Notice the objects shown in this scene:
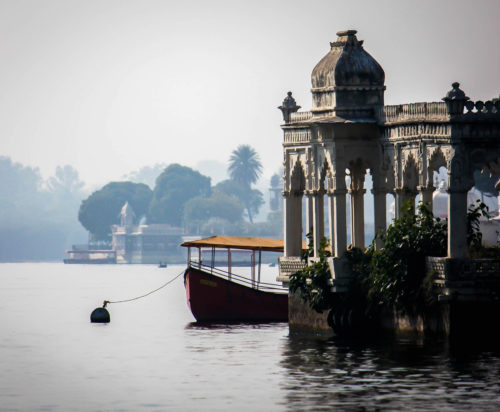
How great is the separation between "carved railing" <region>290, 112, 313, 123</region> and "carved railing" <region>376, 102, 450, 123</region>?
3547mm

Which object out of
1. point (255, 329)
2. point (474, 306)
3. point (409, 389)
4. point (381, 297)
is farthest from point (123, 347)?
point (409, 389)

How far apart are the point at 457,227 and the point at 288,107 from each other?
11790mm

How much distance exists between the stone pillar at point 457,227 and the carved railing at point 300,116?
8904mm

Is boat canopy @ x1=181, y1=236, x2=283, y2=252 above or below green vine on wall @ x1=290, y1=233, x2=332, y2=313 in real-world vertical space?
above

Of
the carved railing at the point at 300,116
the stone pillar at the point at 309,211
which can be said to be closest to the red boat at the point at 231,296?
the stone pillar at the point at 309,211

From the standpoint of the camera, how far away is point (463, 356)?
44.6 meters

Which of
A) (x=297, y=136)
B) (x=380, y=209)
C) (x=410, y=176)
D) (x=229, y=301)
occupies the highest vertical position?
(x=297, y=136)

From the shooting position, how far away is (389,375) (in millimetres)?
41750

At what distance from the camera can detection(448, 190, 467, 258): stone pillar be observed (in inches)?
1826

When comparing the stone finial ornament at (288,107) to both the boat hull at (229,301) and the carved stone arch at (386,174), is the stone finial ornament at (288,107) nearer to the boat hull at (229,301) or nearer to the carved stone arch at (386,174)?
the carved stone arch at (386,174)

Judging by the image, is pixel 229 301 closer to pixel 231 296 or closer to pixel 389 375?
pixel 231 296

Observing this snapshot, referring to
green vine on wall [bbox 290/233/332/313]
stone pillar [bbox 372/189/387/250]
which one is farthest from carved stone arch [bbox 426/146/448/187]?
green vine on wall [bbox 290/233/332/313]

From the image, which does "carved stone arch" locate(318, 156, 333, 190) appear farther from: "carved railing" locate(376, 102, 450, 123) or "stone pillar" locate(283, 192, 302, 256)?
"stone pillar" locate(283, 192, 302, 256)

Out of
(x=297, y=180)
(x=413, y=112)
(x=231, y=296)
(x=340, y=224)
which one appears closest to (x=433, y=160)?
(x=413, y=112)
